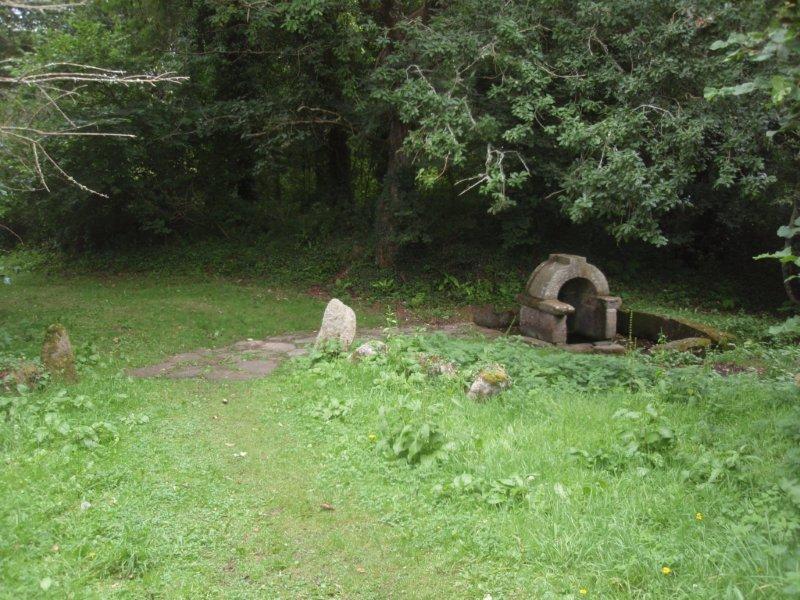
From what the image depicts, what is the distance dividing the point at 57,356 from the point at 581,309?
865 centimetres

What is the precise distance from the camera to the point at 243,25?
14797 millimetres

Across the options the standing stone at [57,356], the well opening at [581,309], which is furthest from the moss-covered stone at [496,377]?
the well opening at [581,309]

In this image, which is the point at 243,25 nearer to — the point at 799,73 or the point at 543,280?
the point at 543,280

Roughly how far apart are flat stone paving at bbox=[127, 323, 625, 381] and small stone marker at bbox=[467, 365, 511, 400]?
2361 millimetres

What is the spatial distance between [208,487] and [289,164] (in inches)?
569

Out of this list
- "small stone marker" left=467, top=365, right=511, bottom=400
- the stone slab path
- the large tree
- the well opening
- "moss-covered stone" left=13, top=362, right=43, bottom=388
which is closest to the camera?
"small stone marker" left=467, top=365, right=511, bottom=400

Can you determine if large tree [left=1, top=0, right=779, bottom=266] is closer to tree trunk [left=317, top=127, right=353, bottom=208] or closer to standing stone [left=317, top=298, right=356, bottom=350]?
tree trunk [left=317, top=127, right=353, bottom=208]

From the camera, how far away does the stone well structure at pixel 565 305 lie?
11469 mm

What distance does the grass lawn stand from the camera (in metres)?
3.51

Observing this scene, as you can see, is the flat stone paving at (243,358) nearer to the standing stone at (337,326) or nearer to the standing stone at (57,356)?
the standing stone at (337,326)

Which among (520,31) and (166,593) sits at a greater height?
(520,31)

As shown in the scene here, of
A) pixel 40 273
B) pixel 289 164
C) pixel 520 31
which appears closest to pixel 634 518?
pixel 520 31

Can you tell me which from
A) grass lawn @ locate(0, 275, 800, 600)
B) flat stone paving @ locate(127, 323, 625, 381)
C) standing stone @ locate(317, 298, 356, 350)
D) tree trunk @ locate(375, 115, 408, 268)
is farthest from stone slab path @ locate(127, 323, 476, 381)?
tree trunk @ locate(375, 115, 408, 268)

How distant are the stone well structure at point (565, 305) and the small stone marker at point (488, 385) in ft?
16.8
